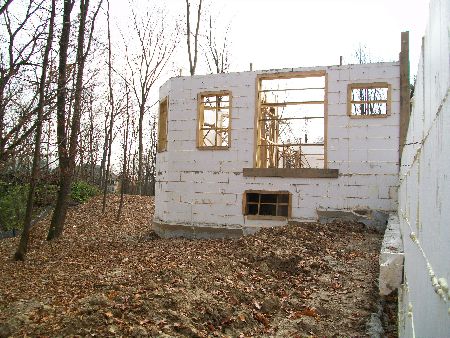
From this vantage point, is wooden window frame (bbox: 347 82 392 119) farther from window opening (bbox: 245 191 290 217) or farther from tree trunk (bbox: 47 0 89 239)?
tree trunk (bbox: 47 0 89 239)

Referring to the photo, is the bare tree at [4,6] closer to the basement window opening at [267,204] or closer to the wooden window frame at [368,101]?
the basement window opening at [267,204]

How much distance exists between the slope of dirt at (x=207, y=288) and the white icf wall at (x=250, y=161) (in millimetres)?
1120

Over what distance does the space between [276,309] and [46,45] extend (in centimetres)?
779

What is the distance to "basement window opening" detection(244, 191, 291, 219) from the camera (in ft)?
39.0

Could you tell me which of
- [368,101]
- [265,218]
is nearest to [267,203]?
[265,218]

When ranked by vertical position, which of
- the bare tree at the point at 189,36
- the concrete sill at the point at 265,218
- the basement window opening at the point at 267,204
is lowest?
the concrete sill at the point at 265,218

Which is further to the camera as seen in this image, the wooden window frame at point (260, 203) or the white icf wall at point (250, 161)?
the wooden window frame at point (260, 203)

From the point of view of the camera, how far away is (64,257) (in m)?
10.6

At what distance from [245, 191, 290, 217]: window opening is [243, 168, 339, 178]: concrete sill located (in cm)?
57

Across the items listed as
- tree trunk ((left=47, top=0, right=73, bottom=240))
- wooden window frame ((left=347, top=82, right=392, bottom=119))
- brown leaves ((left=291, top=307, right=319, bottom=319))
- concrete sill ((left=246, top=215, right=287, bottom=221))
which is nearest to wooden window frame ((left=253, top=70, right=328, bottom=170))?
wooden window frame ((left=347, top=82, right=392, bottom=119))

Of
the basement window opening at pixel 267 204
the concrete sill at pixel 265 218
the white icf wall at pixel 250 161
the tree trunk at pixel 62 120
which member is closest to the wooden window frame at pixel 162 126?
the white icf wall at pixel 250 161

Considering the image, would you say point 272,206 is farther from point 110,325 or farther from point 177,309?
point 110,325

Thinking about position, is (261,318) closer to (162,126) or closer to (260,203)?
(260,203)

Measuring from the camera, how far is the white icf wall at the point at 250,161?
35.3 ft
